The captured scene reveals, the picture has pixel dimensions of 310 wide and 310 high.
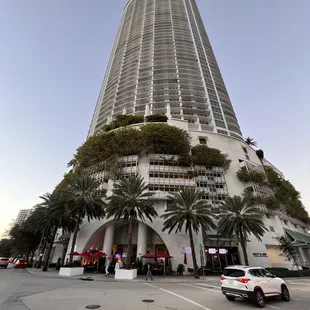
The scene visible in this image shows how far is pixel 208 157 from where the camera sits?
148 ft

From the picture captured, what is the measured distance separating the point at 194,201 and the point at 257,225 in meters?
9.94

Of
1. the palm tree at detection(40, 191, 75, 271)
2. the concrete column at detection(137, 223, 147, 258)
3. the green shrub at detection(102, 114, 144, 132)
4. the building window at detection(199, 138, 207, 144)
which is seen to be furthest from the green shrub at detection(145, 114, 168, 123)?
the palm tree at detection(40, 191, 75, 271)

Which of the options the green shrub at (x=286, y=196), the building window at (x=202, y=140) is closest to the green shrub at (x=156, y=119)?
the building window at (x=202, y=140)

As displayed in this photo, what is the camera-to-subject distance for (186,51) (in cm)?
7675

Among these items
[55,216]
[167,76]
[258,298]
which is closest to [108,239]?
[55,216]

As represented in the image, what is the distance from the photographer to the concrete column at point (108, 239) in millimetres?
38981

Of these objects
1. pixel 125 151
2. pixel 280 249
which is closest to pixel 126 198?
pixel 125 151

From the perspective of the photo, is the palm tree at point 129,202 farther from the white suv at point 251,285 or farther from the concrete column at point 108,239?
the white suv at point 251,285

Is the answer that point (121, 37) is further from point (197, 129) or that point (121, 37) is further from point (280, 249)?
point (280, 249)

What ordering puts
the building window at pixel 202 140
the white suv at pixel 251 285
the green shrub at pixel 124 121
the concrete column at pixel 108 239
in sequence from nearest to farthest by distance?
the white suv at pixel 251 285
the concrete column at pixel 108 239
the building window at pixel 202 140
the green shrub at pixel 124 121

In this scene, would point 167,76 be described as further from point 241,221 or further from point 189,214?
point 241,221

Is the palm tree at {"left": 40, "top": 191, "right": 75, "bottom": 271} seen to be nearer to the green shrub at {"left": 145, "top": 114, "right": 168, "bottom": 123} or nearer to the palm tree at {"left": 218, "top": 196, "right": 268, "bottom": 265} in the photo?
the palm tree at {"left": 218, "top": 196, "right": 268, "bottom": 265}

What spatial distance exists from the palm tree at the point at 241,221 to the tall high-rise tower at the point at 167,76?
1067 inches

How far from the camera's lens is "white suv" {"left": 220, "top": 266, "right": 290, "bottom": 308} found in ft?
34.3
